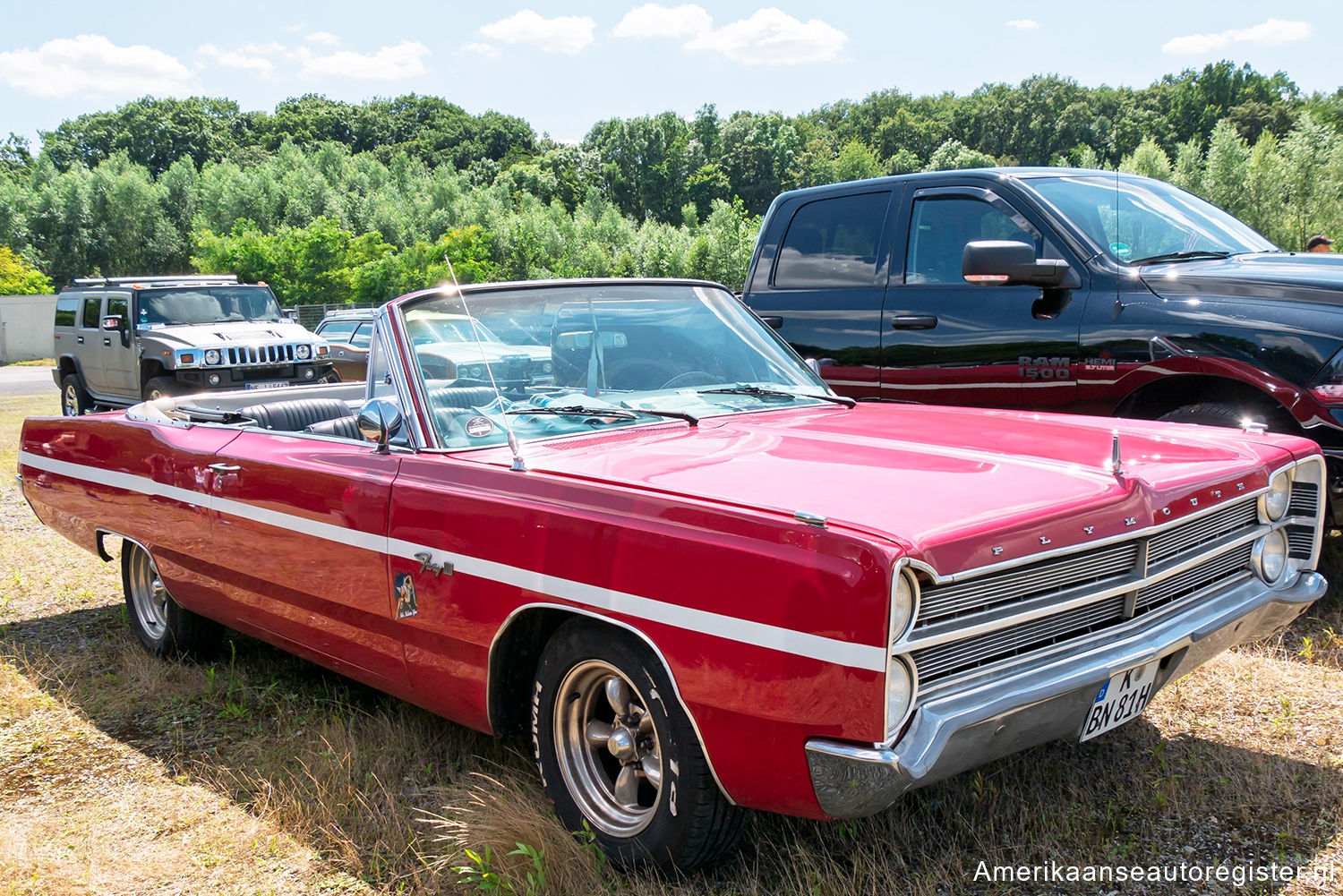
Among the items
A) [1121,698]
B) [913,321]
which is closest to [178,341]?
[913,321]

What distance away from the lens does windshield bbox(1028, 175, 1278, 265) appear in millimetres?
5199

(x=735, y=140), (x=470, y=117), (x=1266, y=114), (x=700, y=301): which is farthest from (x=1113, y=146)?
(x=700, y=301)

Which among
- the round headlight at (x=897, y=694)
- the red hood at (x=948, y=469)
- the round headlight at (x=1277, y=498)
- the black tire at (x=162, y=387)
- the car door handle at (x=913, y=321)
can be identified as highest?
the car door handle at (x=913, y=321)

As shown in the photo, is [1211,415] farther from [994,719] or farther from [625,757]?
[625,757]

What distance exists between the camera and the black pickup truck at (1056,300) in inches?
177

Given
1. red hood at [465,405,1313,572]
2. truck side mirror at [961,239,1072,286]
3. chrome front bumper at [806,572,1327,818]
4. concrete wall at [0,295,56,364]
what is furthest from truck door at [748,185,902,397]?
concrete wall at [0,295,56,364]

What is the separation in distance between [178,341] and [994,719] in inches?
515

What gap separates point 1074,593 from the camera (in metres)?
2.56

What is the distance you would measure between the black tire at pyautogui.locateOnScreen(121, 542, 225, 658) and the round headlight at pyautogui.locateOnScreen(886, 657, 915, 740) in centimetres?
360

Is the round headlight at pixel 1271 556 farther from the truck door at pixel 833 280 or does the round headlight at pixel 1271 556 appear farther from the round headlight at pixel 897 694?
the truck door at pixel 833 280

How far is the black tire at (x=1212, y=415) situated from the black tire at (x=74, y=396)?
14780 mm

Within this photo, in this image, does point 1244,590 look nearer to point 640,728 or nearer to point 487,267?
point 640,728

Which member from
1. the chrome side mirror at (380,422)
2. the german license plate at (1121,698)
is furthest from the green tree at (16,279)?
the german license plate at (1121,698)

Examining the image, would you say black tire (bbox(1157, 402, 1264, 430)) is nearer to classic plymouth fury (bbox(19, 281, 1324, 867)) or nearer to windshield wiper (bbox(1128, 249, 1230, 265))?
windshield wiper (bbox(1128, 249, 1230, 265))
